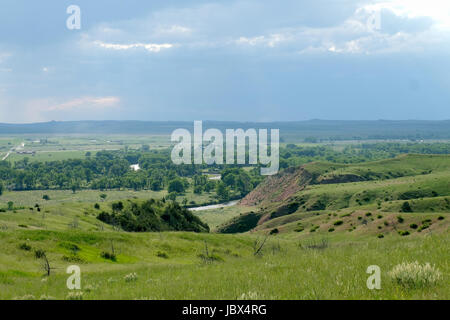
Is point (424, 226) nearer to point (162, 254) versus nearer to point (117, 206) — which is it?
point (162, 254)

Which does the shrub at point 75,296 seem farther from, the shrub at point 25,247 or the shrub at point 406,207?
the shrub at point 406,207

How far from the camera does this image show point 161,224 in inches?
3610

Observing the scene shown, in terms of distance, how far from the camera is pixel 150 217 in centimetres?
9188

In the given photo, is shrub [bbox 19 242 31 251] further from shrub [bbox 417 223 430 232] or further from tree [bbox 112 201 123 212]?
tree [bbox 112 201 123 212]

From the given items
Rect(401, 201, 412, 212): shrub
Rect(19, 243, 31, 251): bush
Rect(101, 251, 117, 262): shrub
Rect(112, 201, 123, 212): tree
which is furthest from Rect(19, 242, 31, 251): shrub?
Rect(401, 201, 412, 212): shrub

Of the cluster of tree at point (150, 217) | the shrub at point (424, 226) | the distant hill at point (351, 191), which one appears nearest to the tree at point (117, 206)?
the cluster of tree at point (150, 217)

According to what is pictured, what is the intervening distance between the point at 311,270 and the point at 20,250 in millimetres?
29412

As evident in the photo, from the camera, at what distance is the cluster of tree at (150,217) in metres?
82.1

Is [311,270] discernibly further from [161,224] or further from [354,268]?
[161,224]

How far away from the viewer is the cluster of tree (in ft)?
269

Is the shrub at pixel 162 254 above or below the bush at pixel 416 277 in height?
below
